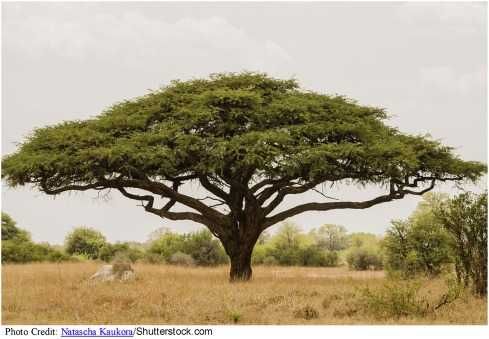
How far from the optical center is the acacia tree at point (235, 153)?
2147 centimetres

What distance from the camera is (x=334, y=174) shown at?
22.8 m

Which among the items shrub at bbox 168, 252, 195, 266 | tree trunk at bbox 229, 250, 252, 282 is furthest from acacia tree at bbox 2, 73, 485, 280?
shrub at bbox 168, 252, 195, 266

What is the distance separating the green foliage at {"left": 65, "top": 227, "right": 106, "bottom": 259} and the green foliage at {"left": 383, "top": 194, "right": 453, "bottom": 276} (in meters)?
25.6

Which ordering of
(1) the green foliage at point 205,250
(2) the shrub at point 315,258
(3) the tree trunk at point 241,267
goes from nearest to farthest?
(3) the tree trunk at point 241,267 < (1) the green foliage at point 205,250 < (2) the shrub at point 315,258

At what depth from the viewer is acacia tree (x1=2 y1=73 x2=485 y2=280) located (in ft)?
70.4

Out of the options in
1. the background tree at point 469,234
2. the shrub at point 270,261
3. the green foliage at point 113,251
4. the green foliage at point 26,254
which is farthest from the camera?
the green foliage at point 113,251

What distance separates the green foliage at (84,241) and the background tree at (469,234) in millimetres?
31708

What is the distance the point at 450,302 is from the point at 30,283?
14.7 metres

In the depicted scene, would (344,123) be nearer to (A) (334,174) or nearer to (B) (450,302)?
(A) (334,174)

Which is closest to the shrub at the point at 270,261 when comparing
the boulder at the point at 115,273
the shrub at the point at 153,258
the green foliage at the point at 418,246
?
the shrub at the point at 153,258

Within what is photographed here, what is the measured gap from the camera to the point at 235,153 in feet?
67.3

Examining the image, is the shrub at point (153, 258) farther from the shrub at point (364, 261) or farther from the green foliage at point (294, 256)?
the shrub at point (364, 261)

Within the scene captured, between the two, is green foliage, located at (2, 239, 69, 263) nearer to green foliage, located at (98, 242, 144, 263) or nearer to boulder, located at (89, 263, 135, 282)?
green foliage, located at (98, 242, 144, 263)

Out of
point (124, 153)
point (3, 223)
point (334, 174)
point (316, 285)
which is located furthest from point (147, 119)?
point (3, 223)
